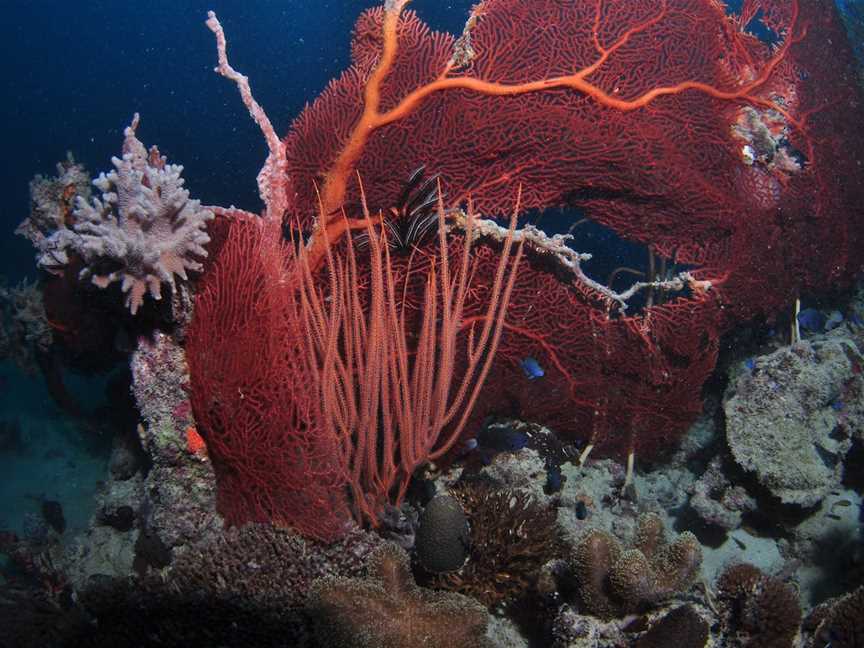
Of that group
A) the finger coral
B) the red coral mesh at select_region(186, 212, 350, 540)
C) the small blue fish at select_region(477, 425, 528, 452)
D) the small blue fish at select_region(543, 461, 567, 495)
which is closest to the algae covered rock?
the small blue fish at select_region(543, 461, 567, 495)

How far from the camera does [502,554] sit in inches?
153

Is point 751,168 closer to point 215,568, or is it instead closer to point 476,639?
point 476,639

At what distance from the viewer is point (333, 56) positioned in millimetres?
21688

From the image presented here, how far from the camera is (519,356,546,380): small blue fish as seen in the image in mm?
5242

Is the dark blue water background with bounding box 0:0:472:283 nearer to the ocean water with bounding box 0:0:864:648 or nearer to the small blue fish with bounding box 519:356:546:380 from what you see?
the ocean water with bounding box 0:0:864:648

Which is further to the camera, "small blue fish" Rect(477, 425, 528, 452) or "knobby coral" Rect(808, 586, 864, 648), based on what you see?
"small blue fish" Rect(477, 425, 528, 452)

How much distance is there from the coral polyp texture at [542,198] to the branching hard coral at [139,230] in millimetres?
342

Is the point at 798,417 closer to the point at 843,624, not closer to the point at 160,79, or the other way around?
the point at 843,624

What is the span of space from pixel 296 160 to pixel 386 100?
98cm

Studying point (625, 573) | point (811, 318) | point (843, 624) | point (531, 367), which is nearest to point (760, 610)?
point (843, 624)

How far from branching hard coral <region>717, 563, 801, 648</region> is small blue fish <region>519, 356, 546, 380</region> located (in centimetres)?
234

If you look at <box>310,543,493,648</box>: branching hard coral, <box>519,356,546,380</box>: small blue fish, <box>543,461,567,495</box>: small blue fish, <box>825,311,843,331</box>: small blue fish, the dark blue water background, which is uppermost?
the dark blue water background

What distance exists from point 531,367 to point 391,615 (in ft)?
9.04

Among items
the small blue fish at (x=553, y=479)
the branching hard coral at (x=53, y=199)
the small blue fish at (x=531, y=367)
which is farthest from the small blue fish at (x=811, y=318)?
the branching hard coral at (x=53, y=199)
